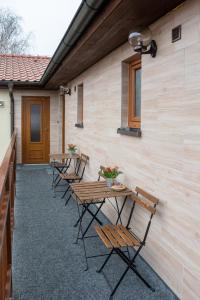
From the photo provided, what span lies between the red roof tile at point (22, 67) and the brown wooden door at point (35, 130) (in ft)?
2.28

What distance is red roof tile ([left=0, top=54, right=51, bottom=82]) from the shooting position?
9305mm

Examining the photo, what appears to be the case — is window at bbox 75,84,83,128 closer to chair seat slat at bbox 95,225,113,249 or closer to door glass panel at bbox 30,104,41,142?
door glass panel at bbox 30,104,41,142

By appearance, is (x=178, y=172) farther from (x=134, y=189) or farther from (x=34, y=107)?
(x=34, y=107)

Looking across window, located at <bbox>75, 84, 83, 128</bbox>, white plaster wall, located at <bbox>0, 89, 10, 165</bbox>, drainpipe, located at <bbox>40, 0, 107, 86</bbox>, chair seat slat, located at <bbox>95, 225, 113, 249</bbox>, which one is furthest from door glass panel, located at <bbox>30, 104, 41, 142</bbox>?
chair seat slat, located at <bbox>95, 225, 113, 249</bbox>

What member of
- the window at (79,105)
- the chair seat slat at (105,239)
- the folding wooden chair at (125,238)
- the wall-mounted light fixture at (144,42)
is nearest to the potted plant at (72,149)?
the window at (79,105)

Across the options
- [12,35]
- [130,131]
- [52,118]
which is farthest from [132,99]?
[12,35]

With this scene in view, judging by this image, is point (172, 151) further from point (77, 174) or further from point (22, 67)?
point (22, 67)

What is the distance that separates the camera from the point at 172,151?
2828 millimetres

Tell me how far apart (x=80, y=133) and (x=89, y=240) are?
3.25 metres

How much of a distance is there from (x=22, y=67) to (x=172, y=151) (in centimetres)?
892

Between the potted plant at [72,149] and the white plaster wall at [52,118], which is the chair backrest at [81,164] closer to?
the potted plant at [72,149]

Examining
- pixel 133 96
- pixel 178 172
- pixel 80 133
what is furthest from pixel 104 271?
pixel 80 133

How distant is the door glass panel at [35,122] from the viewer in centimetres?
979

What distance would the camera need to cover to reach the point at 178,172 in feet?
8.95
